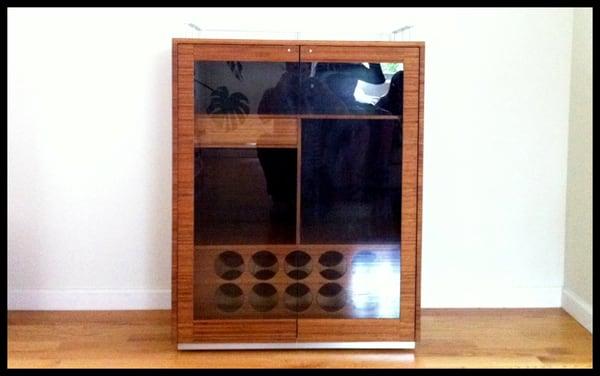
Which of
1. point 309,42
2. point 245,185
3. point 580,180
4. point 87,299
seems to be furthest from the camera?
point 87,299

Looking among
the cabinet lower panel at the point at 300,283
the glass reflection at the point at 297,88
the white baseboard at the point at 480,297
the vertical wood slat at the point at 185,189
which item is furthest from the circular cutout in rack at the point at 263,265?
the white baseboard at the point at 480,297

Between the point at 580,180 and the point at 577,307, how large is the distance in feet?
1.83

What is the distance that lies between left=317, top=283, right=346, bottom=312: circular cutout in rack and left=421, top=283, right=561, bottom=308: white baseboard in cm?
68

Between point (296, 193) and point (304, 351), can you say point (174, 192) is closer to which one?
point (296, 193)

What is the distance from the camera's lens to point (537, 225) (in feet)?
11.4

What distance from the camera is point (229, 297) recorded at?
292cm

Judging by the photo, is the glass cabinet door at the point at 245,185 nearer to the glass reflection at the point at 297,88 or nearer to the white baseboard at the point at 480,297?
the glass reflection at the point at 297,88

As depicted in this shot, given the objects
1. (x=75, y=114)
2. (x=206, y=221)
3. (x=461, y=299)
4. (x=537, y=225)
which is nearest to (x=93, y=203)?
(x=75, y=114)

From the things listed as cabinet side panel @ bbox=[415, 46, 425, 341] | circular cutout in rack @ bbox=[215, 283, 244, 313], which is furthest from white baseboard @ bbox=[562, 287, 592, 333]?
circular cutout in rack @ bbox=[215, 283, 244, 313]

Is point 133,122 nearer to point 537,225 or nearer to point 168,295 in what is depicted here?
point 168,295

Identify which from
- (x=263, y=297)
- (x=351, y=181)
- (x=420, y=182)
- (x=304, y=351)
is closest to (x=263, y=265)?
(x=263, y=297)

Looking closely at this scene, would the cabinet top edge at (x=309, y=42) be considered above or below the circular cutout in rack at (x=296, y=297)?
above

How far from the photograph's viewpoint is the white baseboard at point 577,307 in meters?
3.18
